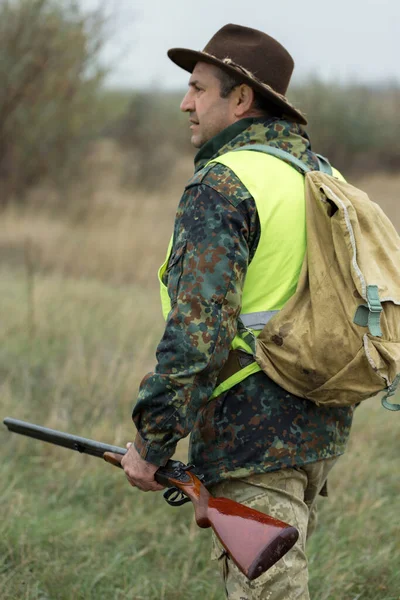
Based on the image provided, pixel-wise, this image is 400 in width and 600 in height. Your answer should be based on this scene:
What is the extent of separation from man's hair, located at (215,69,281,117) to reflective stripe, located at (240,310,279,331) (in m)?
0.66

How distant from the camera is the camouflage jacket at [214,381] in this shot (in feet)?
6.73

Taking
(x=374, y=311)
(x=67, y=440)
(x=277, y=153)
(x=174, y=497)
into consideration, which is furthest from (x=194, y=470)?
(x=277, y=153)

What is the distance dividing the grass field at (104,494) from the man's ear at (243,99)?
1.89 metres

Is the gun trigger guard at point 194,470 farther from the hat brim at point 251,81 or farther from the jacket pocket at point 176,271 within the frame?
the hat brim at point 251,81

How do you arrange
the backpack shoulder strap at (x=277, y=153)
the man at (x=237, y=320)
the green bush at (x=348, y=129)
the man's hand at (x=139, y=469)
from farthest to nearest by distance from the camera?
the green bush at (x=348, y=129) < the backpack shoulder strap at (x=277, y=153) < the man's hand at (x=139, y=469) < the man at (x=237, y=320)

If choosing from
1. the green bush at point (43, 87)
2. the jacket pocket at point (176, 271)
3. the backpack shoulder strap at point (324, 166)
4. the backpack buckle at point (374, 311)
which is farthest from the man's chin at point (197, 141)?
the green bush at point (43, 87)

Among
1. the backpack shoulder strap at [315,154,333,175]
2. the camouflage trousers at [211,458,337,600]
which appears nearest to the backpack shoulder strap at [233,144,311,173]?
the backpack shoulder strap at [315,154,333,175]

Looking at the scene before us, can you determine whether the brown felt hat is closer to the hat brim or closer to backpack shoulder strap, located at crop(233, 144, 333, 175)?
the hat brim

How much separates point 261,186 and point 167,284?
403mm

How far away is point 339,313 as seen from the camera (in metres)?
2.12

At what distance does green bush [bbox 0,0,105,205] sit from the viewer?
12.3m

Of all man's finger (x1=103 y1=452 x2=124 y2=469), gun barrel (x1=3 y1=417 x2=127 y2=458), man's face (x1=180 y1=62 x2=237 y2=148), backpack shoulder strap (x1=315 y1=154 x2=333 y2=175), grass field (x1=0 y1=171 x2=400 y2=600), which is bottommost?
grass field (x1=0 y1=171 x2=400 y2=600)

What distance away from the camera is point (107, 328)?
21.4ft

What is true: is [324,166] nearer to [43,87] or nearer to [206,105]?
[206,105]
